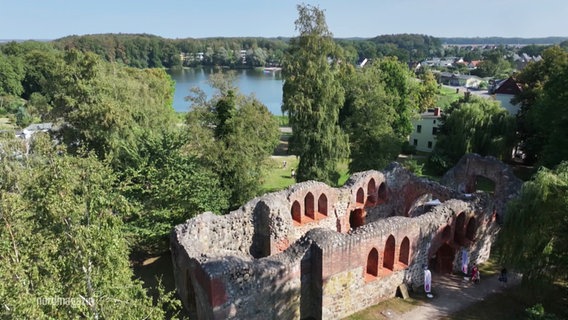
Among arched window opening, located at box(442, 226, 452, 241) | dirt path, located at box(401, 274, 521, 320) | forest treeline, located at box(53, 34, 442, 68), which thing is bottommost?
dirt path, located at box(401, 274, 521, 320)

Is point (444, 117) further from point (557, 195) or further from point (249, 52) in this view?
point (249, 52)

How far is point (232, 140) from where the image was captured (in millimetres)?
22344

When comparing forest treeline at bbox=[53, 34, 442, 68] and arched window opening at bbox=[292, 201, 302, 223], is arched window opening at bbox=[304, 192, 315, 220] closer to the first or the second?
arched window opening at bbox=[292, 201, 302, 223]

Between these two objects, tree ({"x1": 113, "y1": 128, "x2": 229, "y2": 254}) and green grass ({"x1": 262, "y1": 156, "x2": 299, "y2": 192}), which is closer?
tree ({"x1": 113, "y1": 128, "x2": 229, "y2": 254})

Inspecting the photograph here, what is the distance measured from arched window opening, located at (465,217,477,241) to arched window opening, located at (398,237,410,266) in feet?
13.6

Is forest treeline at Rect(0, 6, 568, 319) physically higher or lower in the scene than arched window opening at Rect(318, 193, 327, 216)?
higher

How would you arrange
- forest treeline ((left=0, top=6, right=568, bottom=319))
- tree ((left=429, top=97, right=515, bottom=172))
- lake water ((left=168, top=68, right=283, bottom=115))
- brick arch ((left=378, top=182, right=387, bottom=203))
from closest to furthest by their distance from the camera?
1. forest treeline ((left=0, top=6, right=568, bottom=319))
2. brick arch ((left=378, top=182, right=387, bottom=203))
3. tree ((left=429, top=97, right=515, bottom=172))
4. lake water ((left=168, top=68, right=283, bottom=115))

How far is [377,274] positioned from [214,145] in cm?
1093

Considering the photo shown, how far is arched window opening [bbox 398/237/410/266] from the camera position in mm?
17031

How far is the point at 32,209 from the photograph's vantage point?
9.16 meters

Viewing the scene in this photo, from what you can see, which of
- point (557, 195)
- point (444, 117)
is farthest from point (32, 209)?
point (444, 117)

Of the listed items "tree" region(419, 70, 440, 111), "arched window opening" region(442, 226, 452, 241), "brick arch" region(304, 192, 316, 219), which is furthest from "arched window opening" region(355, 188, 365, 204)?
"tree" region(419, 70, 440, 111)

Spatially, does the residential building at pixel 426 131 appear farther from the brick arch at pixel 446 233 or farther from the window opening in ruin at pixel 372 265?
the window opening in ruin at pixel 372 265

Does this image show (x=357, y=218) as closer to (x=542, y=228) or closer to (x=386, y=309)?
(x=386, y=309)
